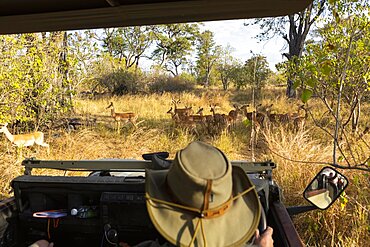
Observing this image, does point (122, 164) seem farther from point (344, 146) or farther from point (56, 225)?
point (344, 146)

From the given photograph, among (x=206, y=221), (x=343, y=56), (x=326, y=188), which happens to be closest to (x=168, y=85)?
(x=343, y=56)

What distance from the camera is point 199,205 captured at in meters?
1.30

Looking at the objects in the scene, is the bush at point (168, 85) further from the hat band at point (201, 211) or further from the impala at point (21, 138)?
the hat band at point (201, 211)

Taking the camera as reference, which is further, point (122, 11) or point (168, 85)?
point (168, 85)

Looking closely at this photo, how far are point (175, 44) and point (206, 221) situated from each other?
37.1 meters

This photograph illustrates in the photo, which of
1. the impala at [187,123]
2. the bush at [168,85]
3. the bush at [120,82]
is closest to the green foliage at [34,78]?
the impala at [187,123]

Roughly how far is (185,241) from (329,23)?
5.14m

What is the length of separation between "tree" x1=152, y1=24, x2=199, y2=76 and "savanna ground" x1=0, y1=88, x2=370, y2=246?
23136 millimetres

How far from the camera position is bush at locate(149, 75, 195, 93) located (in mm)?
22759

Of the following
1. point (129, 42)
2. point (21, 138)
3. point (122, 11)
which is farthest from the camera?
point (129, 42)

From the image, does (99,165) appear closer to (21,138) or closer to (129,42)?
(21,138)

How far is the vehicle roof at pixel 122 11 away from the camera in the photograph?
1.76 m

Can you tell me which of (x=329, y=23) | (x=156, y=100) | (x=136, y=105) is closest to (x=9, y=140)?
(x=329, y=23)

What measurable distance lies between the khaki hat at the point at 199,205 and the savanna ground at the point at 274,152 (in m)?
2.59
